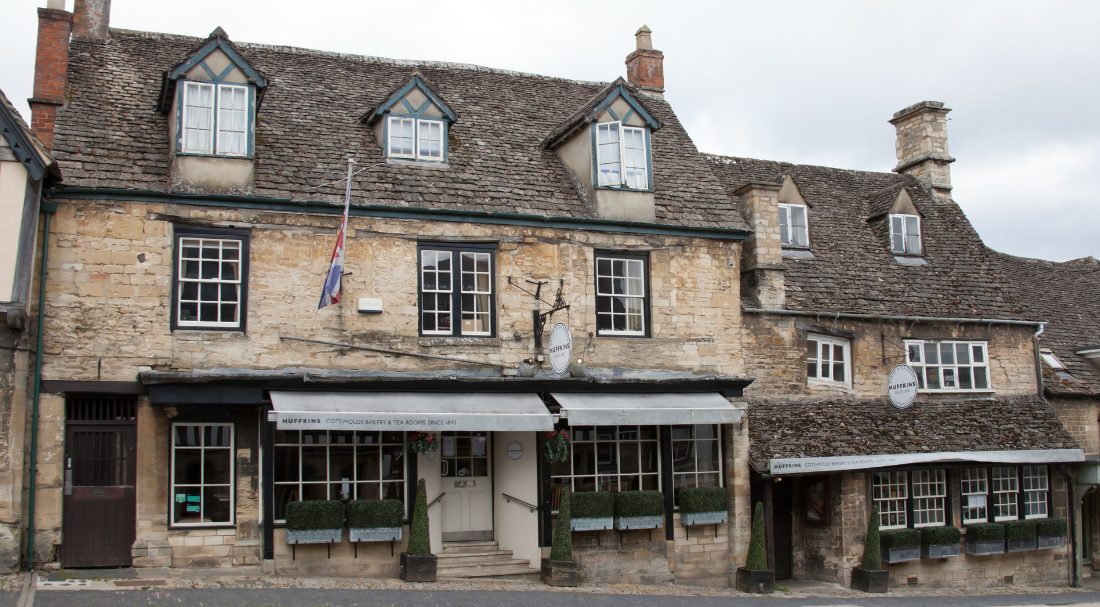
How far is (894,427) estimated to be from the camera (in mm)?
21234

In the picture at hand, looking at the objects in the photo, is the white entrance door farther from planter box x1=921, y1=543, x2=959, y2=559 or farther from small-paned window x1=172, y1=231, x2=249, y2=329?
→ planter box x1=921, y1=543, x2=959, y2=559

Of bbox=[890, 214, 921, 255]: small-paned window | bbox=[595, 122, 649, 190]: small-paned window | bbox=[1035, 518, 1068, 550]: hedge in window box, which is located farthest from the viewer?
bbox=[890, 214, 921, 255]: small-paned window

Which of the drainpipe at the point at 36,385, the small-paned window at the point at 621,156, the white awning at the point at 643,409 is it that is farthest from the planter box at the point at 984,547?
the drainpipe at the point at 36,385

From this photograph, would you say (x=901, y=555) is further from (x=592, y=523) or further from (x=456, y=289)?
(x=456, y=289)

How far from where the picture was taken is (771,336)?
20969mm

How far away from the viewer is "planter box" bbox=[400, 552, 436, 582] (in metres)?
16.2

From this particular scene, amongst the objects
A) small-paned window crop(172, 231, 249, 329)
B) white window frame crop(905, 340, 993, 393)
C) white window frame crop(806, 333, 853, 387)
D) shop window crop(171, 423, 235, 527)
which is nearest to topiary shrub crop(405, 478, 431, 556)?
shop window crop(171, 423, 235, 527)

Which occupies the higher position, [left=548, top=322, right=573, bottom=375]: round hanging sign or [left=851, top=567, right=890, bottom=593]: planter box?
[left=548, top=322, right=573, bottom=375]: round hanging sign

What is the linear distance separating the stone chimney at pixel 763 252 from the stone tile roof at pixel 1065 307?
6491 millimetres

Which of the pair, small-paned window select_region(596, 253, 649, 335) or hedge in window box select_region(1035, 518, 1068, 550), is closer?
small-paned window select_region(596, 253, 649, 335)

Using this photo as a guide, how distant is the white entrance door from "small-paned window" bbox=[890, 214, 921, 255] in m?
11.2

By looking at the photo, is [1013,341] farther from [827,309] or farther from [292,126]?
[292,126]

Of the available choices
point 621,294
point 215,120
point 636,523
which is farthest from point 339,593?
point 215,120

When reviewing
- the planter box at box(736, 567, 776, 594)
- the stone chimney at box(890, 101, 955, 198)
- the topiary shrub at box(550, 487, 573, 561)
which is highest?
the stone chimney at box(890, 101, 955, 198)
